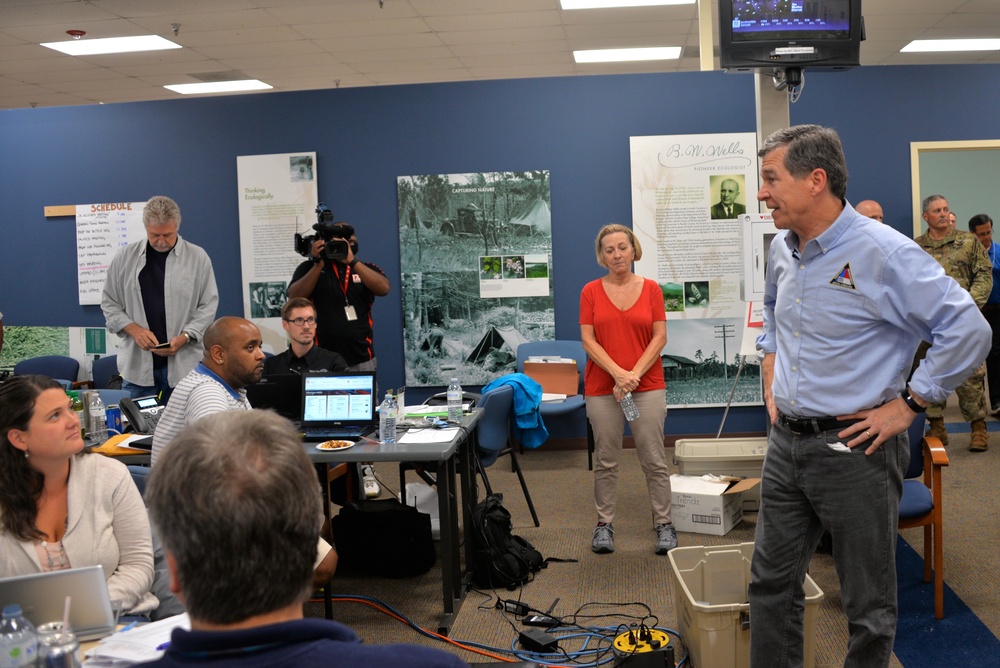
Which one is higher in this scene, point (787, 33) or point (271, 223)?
point (787, 33)

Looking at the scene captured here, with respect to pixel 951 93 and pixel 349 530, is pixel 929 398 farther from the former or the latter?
pixel 951 93

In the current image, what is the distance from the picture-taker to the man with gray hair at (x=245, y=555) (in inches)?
40.3

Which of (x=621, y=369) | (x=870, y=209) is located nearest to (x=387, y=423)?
(x=621, y=369)

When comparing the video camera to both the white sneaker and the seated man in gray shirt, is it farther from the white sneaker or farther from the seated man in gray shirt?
the white sneaker

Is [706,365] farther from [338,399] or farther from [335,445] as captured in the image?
[335,445]

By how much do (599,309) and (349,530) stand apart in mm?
1754

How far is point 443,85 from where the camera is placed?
6.96 m

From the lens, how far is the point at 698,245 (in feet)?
22.4

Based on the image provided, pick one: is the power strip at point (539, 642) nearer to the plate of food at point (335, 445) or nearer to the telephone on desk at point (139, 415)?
the plate of food at point (335, 445)

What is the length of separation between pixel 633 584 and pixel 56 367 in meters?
5.30

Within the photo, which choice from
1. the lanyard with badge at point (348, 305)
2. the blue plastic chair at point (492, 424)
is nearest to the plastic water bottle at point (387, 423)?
the blue plastic chair at point (492, 424)

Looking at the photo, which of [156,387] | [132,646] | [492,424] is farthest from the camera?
[156,387]

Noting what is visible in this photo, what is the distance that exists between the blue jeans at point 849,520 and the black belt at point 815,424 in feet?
0.05

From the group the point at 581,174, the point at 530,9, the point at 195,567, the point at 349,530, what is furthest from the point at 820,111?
the point at 195,567
